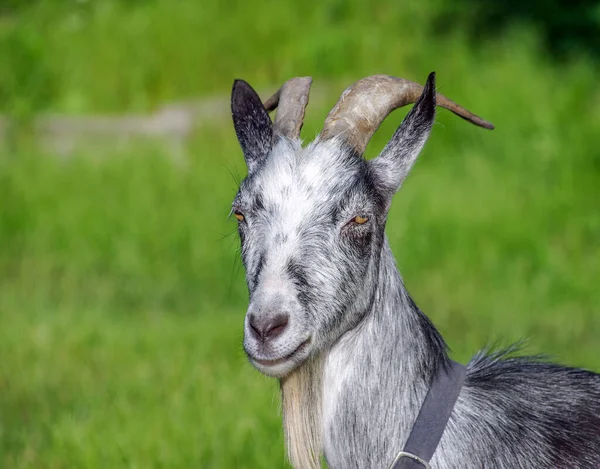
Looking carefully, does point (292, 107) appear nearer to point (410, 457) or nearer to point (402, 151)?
point (402, 151)

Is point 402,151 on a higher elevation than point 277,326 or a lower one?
higher

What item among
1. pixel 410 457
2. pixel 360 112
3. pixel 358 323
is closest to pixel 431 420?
pixel 410 457

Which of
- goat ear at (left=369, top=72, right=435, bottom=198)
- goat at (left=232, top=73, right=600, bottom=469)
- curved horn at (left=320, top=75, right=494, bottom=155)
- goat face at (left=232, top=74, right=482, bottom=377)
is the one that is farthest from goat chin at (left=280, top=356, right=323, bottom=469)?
curved horn at (left=320, top=75, right=494, bottom=155)

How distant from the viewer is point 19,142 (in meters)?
12.2

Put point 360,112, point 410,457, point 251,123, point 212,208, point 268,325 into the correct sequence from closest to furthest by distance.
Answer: point 268,325, point 410,457, point 360,112, point 251,123, point 212,208

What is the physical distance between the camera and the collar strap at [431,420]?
3504 millimetres

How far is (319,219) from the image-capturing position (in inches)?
140

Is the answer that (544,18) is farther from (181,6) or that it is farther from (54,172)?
(54,172)

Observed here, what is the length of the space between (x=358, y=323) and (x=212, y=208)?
6698mm

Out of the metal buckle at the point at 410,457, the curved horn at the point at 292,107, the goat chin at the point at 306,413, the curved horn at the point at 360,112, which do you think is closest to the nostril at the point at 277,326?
the goat chin at the point at 306,413

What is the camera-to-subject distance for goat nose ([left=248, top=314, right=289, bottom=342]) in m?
3.31

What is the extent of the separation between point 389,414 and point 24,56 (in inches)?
432

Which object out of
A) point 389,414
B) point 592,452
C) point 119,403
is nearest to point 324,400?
point 389,414

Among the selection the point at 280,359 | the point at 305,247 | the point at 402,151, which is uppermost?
the point at 402,151
